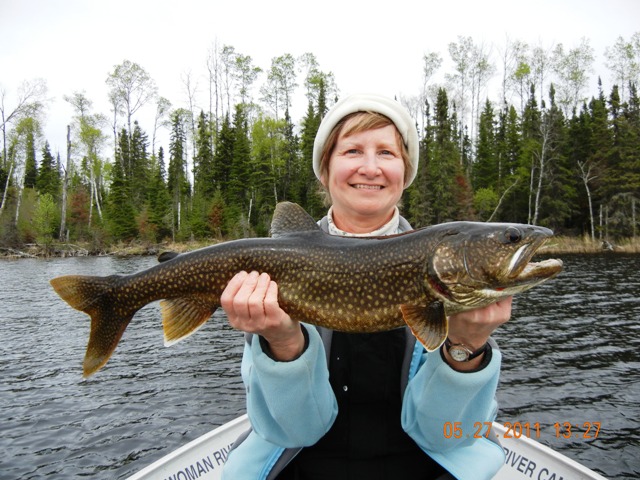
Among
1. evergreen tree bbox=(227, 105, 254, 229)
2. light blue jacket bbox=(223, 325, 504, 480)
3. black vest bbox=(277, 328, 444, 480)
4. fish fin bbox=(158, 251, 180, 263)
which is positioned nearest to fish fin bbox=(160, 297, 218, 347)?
fish fin bbox=(158, 251, 180, 263)

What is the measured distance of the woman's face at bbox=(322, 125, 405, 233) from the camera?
3059mm

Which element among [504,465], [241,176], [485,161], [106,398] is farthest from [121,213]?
[504,465]

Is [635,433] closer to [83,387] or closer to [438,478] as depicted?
[438,478]

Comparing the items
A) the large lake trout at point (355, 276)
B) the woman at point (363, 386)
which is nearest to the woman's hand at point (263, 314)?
the woman at point (363, 386)

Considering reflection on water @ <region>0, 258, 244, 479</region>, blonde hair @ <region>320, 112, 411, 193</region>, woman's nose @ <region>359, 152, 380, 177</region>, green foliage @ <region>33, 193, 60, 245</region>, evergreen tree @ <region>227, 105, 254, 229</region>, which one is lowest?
reflection on water @ <region>0, 258, 244, 479</region>

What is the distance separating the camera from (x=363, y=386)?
278 cm

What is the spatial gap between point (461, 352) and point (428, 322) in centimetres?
24

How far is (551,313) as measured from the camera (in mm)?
15414

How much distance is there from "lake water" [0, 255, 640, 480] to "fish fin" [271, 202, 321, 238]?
17.8ft

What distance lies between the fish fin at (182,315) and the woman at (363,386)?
0.38 metres

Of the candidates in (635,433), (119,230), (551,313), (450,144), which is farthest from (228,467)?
(119,230)

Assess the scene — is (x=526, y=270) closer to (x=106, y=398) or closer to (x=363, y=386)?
(x=363, y=386)

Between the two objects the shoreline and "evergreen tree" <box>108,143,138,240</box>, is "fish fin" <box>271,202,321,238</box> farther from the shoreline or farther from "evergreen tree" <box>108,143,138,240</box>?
"evergreen tree" <box>108,143,138,240</box>

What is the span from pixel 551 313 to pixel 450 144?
33.3 meters
